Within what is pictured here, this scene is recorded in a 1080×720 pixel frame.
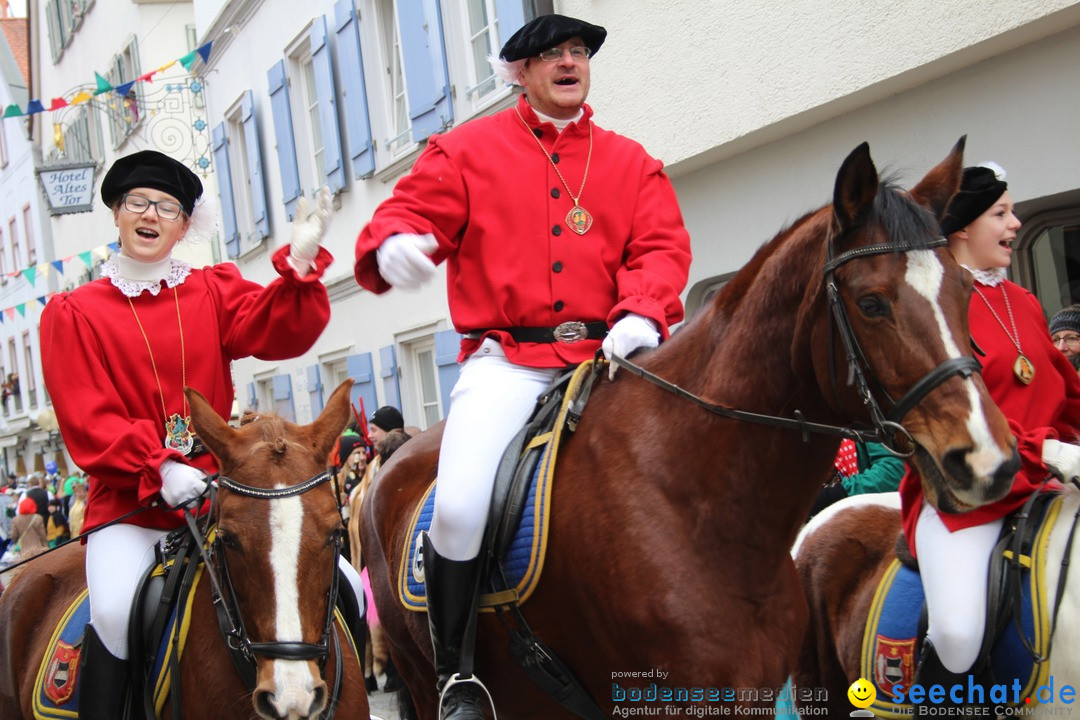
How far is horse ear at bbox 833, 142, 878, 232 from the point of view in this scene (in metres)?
2.66

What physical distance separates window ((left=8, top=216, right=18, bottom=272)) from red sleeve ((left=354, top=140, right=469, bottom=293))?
34471 mm

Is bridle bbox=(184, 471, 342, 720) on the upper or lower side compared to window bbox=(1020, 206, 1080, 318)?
lower

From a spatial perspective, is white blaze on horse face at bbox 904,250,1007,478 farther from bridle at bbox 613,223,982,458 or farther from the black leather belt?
the black leather belt

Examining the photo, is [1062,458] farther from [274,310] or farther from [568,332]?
[274,310]

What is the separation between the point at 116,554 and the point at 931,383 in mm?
2697

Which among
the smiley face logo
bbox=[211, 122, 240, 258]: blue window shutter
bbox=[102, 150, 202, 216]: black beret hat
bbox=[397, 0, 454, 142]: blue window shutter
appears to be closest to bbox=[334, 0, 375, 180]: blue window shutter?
bbox=[397, 0, 454, 142]: blue window shutter

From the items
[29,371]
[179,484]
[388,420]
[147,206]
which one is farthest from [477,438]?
[29,371]

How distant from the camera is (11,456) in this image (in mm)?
39219

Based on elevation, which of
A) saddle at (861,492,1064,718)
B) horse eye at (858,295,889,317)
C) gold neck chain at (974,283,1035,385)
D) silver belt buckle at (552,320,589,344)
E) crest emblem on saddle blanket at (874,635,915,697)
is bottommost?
crest emblem on saddle blanket at (874,635,915,697)

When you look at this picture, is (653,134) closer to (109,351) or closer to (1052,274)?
(1052,274)

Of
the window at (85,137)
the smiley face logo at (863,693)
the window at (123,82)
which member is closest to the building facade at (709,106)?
the smiley face logo at (863,693)

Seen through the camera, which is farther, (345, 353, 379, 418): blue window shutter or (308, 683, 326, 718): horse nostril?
(345, 353, 379, 418): blue window shutter

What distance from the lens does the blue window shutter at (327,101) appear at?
530 inches

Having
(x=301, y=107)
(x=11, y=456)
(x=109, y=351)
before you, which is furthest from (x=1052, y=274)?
(x=11, y=456)
